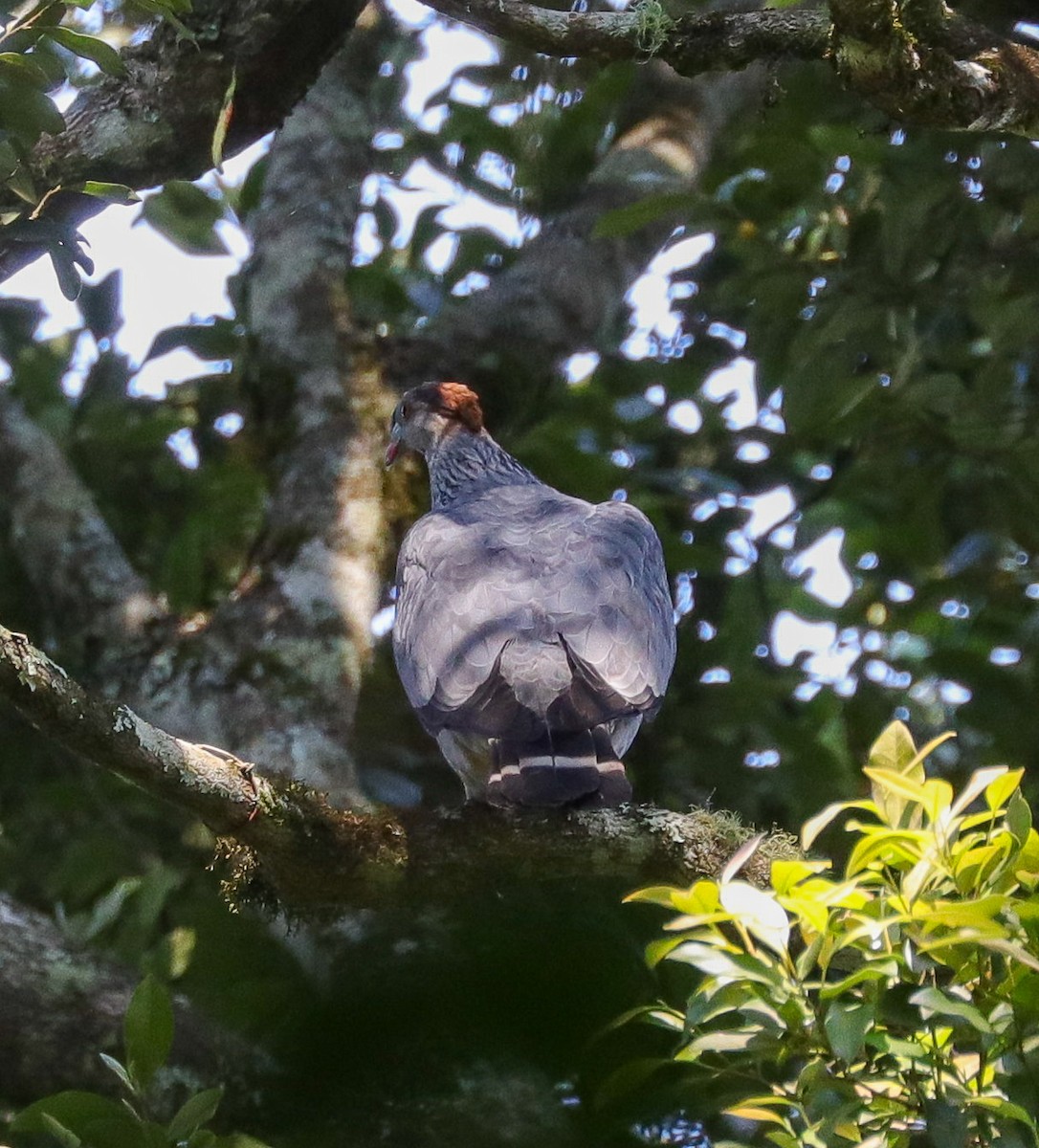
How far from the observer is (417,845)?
348cm

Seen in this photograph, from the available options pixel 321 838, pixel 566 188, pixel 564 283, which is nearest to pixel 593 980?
pixel 321 838

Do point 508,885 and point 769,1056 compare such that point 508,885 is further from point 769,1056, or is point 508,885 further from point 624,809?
point 769,1056

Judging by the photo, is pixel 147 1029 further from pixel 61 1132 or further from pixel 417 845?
pixel 417 845

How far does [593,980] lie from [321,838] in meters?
0.73

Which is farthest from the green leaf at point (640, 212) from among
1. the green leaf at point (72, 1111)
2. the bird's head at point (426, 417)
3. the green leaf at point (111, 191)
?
the green leaf at point (72, 1111)

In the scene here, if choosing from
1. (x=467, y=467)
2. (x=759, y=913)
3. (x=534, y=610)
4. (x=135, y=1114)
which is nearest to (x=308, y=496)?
(x=467, y=467)

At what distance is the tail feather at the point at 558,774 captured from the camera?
11.3ft

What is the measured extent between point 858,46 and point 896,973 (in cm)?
201

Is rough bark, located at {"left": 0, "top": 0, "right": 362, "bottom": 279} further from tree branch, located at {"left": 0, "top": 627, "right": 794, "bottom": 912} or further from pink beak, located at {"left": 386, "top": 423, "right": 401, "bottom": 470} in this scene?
tree branch, located at {"left": 0, "top": 627, "right": 794, "bottom": 912}

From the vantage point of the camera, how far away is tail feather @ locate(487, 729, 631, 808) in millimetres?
3430

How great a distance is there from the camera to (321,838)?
3.32m

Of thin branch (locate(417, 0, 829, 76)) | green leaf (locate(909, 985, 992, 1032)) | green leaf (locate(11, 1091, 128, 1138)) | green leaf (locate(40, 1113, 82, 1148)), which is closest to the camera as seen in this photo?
green leaf (locate(909, 985, 992, 1032))

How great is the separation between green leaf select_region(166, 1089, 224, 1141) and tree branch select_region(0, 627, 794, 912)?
0.55 m

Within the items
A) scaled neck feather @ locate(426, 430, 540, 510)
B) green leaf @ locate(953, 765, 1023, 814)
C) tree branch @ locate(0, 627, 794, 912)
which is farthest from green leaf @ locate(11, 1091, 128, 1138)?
scaled neck feather @ locate(426, 430, 540, 510)
